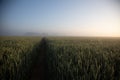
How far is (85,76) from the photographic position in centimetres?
192

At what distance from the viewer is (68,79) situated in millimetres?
2064

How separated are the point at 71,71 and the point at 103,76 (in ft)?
1.73

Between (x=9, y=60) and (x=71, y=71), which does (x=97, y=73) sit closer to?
(x=71, y=71)

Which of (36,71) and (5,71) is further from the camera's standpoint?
(36,71)

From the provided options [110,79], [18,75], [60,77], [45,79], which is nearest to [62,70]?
[60,77]

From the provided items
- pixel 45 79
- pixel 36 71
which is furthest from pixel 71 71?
pixel 36 71

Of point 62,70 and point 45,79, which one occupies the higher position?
point 62,70

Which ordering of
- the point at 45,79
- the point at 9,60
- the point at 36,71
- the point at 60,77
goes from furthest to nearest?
1. the point at 36,71
2. the point at 45,79
3. the point at 9,60
4. the point at 60,77

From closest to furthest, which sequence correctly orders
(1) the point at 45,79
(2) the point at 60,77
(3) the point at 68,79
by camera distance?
1. (3) the point at 68,79
2. (2) the point at 60,77
3. (1) the point at 45,79

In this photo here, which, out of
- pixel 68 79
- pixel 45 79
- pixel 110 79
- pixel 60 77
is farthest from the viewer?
pixel 45 79

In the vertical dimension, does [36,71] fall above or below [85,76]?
below

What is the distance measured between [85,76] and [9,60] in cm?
194

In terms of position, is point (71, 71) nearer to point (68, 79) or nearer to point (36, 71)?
point (68, 79)

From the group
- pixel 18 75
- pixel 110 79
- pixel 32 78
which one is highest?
pixel 110 79
